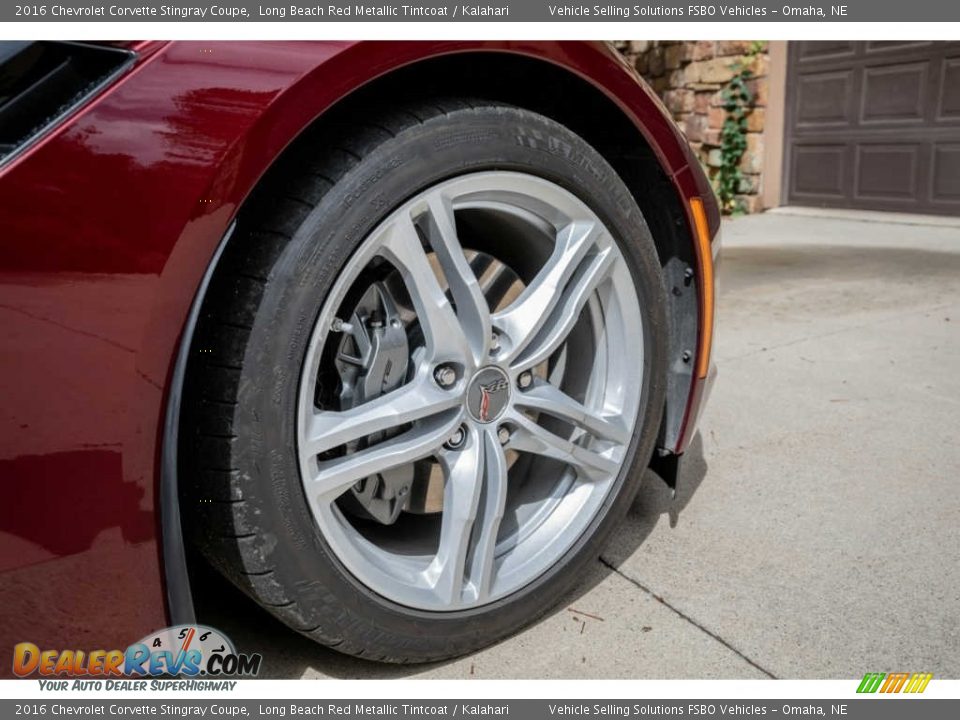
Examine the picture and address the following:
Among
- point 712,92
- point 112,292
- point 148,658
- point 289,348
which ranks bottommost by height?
point 148,658

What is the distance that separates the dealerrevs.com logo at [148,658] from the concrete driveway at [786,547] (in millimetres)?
216

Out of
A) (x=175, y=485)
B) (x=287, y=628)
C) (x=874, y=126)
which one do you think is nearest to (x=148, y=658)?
(x=175, y=485)

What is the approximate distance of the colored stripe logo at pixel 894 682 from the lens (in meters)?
1.74

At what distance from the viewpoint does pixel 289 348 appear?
4.69 feet

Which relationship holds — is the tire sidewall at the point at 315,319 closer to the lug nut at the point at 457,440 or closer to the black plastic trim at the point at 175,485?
the black plastic trim at the point at 175,485

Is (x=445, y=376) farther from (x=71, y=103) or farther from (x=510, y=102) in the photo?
(x=71, y=103)

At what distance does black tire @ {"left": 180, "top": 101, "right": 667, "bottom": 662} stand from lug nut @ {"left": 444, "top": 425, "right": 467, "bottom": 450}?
1.02 feet

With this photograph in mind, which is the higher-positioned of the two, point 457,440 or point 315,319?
point 315,319

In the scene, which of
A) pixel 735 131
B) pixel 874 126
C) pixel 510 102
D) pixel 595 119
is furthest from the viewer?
pixel 735 131

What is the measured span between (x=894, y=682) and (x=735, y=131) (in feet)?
25.1

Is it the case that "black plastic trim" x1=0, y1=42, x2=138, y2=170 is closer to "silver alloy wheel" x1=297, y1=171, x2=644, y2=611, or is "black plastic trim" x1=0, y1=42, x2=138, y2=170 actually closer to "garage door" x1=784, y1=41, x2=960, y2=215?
"silver alloy wheel" x1=297, y1=171, x2=644, y2=611

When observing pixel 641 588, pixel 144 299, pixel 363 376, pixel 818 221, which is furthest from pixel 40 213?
pixel 818 221

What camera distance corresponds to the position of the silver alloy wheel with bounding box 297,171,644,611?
Result: 1.55m

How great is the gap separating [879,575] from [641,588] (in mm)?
580
